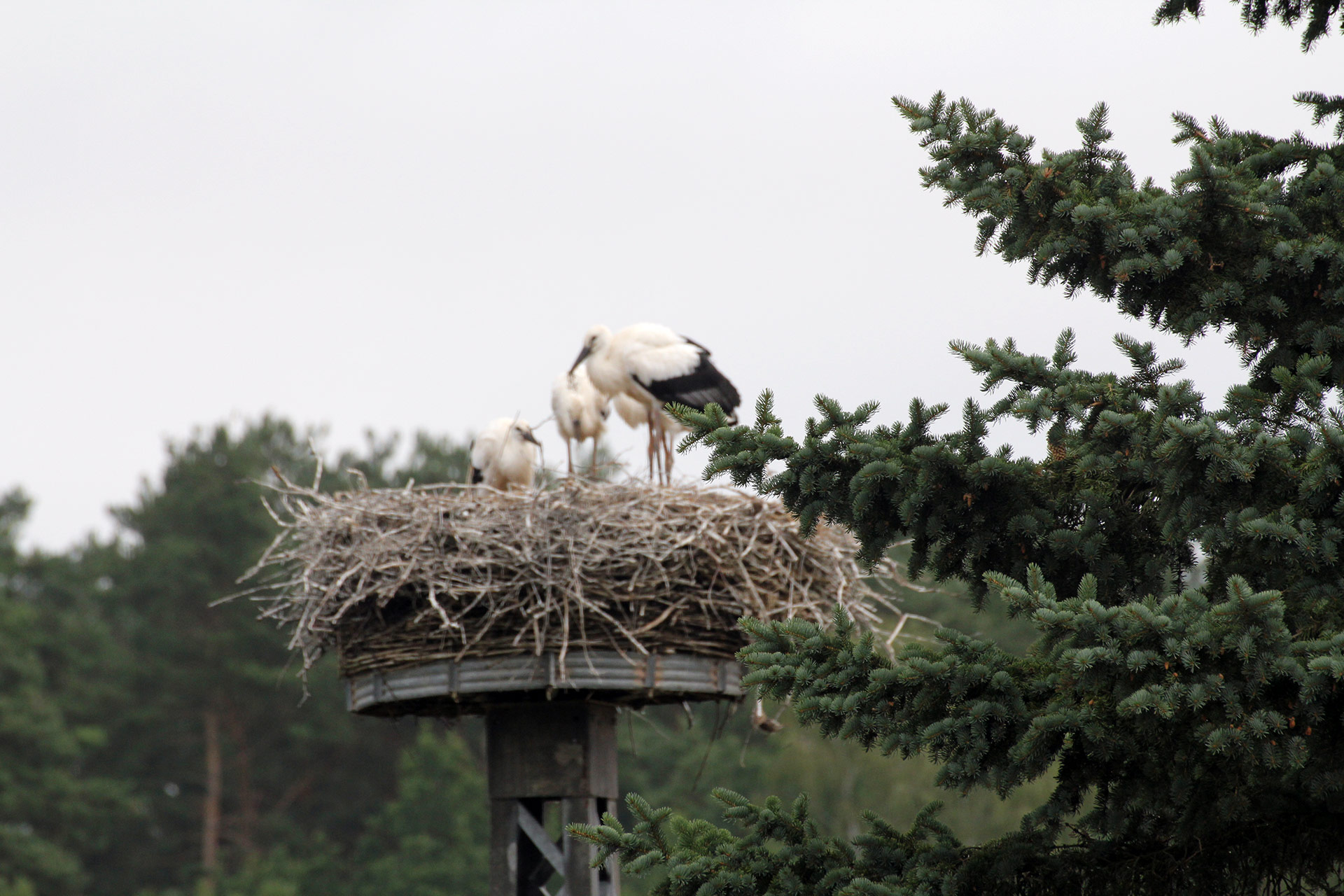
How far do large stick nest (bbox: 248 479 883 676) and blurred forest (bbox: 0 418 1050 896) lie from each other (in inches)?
664

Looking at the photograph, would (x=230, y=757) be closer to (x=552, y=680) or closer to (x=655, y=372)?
(x=655, y=372)

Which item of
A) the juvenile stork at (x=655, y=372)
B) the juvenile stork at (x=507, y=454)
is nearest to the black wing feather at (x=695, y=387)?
the juvenile stork at (x=655, y=372)

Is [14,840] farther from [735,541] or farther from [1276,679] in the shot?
[1276,679]

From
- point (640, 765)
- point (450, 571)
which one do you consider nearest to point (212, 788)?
point (640, 765)

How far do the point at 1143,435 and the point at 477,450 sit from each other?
6.65 metres

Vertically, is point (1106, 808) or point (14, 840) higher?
point (1106, 808)

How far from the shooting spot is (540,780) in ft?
23.4

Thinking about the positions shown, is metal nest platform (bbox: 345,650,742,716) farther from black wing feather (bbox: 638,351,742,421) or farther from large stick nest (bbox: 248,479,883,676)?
black wing feather (bbox: 638,351,742,421)

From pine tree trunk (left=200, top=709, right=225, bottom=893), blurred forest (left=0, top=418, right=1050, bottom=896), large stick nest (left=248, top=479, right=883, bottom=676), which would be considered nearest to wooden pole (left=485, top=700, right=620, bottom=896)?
large stick nest (left=248, top=479, right=883, bottom=676)

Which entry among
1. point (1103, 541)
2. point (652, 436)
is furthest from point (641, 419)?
point (1103, 541)

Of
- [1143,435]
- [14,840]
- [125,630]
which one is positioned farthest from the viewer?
[125,630]

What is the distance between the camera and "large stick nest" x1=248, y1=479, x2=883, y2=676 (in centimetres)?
713

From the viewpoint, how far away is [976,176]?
14.1ft

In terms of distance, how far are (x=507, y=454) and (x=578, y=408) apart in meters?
0.67
